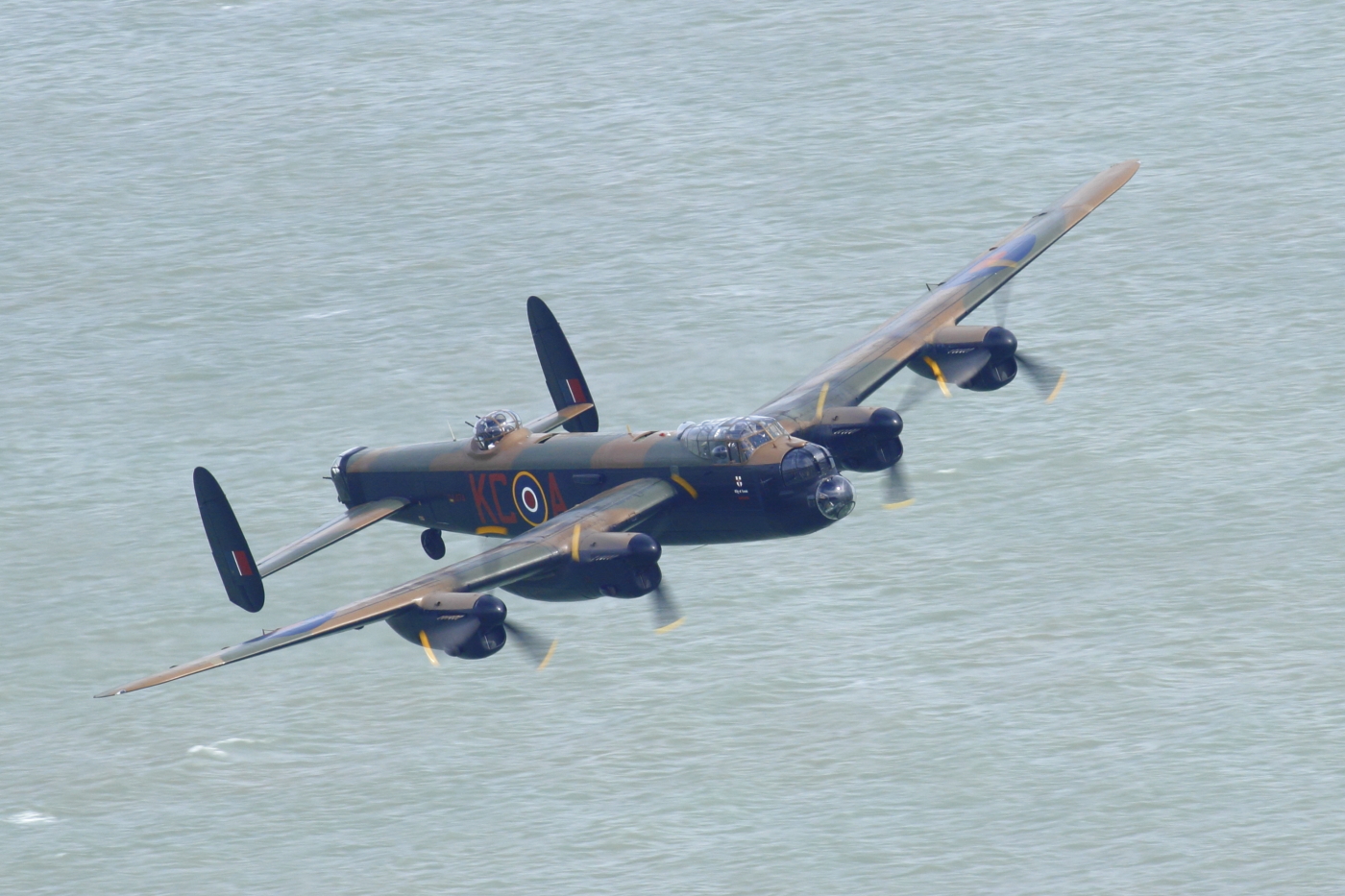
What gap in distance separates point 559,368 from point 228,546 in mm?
15504

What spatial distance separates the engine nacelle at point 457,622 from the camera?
61594 mm

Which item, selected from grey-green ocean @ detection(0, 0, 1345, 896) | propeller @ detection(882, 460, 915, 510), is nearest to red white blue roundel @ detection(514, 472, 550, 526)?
propeller @ detection(882, 460, 915, 510)

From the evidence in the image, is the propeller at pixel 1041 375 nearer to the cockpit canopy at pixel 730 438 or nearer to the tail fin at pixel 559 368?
the cockpit canopy at pixel 730 438

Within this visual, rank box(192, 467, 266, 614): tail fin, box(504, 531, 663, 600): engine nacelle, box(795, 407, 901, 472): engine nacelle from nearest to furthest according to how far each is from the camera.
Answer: box(504, 531, 663, 600): engine nacelle → box(192, 467, 266, 614): tail fin → box(795, 407, 901, 472): engine nacelle

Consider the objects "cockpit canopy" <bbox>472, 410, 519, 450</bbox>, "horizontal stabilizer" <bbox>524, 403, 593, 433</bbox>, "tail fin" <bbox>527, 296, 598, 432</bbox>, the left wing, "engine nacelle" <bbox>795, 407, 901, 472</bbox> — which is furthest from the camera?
"tail fin" <bbox>527, 296, 598, 432</bbox>

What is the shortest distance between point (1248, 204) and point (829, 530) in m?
43.4

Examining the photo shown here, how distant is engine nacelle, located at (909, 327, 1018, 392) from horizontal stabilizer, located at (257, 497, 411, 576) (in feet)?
69.8

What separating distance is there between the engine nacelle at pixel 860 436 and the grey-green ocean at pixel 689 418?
797 inches

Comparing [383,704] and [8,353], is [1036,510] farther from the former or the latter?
[8,353]

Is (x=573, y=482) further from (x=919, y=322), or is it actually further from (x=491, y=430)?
(x=919, y=322)

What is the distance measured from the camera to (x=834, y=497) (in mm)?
66438

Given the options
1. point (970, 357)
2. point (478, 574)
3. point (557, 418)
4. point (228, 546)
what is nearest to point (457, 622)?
point (478, 574)

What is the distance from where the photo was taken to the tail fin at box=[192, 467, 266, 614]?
6944 centimetres

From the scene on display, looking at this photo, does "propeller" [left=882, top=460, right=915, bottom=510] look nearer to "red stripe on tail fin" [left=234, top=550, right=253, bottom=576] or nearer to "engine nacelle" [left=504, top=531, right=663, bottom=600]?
"engine nacelle" [left=504, top=531, right=663, bottom=600]
